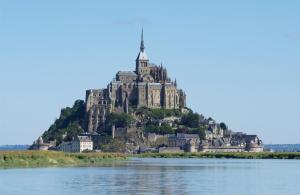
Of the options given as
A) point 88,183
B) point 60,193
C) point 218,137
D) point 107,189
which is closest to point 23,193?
point 60,193

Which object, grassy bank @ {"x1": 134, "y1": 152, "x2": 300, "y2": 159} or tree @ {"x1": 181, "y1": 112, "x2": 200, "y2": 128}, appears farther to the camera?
tree @ {"x1": 181, "y1": 112, "x2": 200, "y2": 128}

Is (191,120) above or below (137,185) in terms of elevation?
above

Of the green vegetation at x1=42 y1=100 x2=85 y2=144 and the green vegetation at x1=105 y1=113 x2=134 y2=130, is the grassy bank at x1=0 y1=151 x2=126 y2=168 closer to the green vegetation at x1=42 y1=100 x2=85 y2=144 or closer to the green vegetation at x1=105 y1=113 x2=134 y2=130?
the green vegetation at x1=105 y1=113 x2=134 y2=130

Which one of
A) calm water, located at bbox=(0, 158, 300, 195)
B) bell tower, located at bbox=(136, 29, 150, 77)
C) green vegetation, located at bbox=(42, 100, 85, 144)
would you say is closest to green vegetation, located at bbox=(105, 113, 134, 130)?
green vegetation, located at bbox=(42, 100, 85, 144)

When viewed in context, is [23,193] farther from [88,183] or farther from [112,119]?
[112,119]

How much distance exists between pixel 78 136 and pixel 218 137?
30572 millimetres

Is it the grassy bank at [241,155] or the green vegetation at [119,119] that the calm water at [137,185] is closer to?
the grassy bank at [241,155]

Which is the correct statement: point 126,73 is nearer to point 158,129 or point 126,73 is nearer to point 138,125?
point 138,125

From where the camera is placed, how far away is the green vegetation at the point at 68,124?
175 m

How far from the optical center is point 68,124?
182 metres

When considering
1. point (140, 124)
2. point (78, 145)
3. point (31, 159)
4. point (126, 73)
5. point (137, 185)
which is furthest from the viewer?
point (126, 73)

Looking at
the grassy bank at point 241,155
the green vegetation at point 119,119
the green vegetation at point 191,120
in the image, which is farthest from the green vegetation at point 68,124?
the green vegetation at point 191,120

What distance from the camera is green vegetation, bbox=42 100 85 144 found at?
17538 cm

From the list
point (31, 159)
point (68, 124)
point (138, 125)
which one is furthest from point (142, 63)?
point (31, 159)
